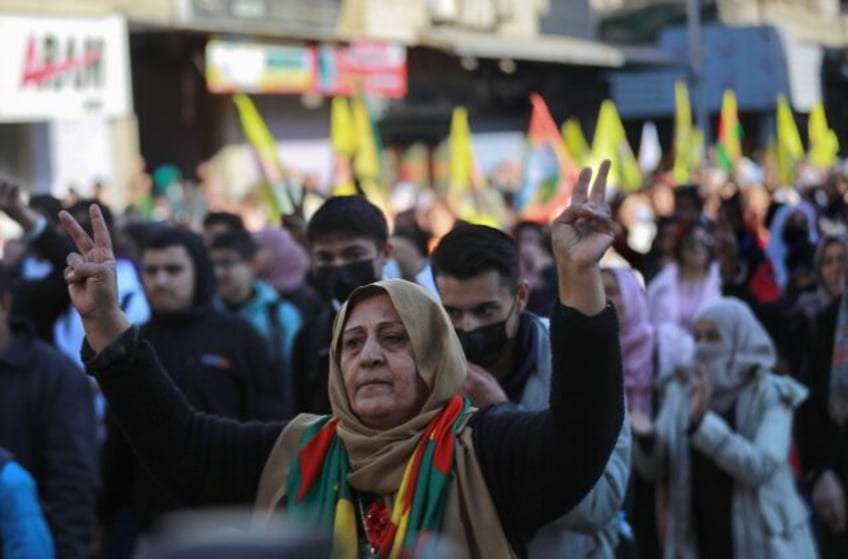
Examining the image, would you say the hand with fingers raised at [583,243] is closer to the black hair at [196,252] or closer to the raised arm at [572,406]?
the raised arm at [572,406]

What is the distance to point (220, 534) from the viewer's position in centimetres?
169

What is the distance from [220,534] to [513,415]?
177 centimetres

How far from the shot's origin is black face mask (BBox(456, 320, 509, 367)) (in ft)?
14.4

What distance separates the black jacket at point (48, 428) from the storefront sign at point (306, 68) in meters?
16.3

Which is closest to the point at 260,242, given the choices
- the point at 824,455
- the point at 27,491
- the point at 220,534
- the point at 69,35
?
the point at 824,455

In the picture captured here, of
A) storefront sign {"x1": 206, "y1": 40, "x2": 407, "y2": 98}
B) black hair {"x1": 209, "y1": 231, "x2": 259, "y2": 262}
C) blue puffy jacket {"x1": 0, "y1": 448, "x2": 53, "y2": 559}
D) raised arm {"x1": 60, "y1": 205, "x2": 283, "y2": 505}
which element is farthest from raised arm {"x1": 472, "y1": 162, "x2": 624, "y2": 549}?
storefront sign {"x1": 206, "y1": 40, "x2": 407, "y2": 98}

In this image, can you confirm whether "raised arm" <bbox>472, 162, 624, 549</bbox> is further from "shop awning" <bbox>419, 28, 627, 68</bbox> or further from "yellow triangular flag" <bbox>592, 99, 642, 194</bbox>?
"shop awning" <bbox>419, 28, 627, 68</bbox>

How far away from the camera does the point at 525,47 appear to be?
28.7m

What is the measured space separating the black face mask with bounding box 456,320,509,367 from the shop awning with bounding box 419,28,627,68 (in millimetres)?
22527

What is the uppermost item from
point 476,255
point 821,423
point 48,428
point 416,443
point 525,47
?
point 525,47

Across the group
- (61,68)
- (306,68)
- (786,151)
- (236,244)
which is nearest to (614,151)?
(786,151)

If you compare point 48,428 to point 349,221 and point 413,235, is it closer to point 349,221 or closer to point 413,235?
point 349,221

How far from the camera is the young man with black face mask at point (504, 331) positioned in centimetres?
431

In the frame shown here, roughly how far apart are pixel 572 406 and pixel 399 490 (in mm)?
367
